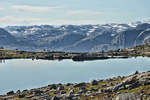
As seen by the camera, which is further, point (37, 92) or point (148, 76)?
point (37, 92)

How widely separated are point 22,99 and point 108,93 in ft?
78.9

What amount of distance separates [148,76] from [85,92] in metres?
18.9

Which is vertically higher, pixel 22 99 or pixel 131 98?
pixel 131 98

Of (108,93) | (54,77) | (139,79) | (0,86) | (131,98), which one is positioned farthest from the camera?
(54,77)

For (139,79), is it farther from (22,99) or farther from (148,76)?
(22,99)

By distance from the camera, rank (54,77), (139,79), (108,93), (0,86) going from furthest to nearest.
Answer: (54,77) < (0,86) < (139,79) < (108,93)

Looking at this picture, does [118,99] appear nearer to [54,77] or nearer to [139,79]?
[139,79]

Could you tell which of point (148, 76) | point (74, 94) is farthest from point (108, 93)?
point (148, 76)

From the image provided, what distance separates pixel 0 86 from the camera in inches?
5285

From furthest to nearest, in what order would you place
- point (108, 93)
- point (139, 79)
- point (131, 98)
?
1. point (139, 79)
2. point (108, 93)
3. point (131, 98)

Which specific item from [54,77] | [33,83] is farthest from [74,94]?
[54,77]

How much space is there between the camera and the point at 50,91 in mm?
95625

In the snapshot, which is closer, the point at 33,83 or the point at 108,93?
the point at 108,93

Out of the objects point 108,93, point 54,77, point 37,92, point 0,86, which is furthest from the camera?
point 54,77
